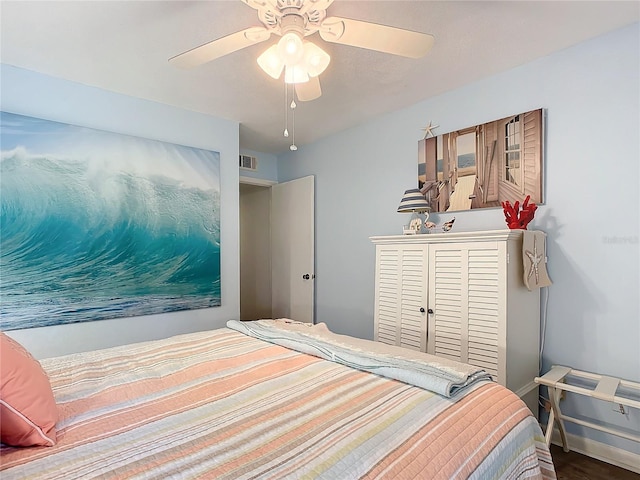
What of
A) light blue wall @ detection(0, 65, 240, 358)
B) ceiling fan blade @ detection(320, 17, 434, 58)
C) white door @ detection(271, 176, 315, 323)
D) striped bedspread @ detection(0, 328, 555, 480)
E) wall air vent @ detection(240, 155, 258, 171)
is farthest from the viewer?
wall air vent @ detection(240, 155, 258, 171)

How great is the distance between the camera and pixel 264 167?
4.55m

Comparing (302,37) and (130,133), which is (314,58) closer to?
(302,37)

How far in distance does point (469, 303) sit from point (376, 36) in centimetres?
156

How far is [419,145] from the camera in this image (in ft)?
9.90

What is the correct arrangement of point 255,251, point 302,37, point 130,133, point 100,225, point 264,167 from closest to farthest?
point 302,37 < point 100,225 < point 130,133 < point 264,167 < point 255,251

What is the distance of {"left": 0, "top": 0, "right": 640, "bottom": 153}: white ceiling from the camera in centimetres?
185

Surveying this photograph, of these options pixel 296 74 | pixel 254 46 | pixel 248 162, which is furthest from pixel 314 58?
pixel 248 162

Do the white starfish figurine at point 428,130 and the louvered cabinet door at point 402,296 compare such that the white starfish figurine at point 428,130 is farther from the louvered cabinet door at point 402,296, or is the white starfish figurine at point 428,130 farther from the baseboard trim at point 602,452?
the baseboard trim at point 602,452

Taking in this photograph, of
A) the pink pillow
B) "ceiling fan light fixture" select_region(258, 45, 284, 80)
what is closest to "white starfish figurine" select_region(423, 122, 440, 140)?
"ceiling fan light fixture" select_region(258, 45, 284, 80)

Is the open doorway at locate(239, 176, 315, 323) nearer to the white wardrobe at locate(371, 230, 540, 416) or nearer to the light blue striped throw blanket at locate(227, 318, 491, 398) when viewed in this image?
the white wardrobe at locate(371, 230, 540, 416)

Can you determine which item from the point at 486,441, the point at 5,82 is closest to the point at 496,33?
the point at 486,441

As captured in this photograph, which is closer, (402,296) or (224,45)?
(224,45)

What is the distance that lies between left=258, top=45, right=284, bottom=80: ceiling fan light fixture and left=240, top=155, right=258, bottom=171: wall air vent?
8.61ft

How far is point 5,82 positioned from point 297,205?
8.77 feet
